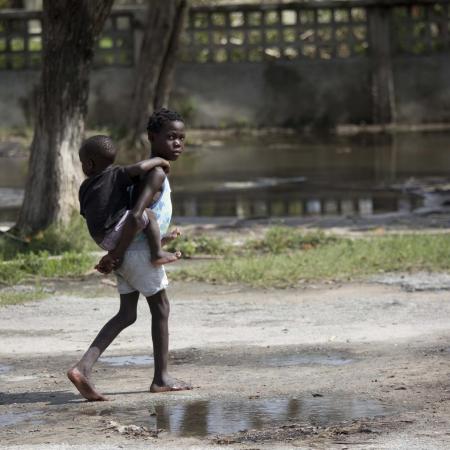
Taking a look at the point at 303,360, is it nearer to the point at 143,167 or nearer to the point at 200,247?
the point at 143,167

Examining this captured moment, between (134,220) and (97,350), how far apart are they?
70cm

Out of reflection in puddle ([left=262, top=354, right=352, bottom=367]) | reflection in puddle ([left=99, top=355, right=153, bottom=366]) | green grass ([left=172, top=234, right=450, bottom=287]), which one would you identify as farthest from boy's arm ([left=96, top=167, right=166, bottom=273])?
green grass ([left=172, top=234, right=450, bottom=287])

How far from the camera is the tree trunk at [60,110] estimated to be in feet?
37.3

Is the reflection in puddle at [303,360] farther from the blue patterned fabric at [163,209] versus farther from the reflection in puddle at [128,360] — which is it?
the blue patterned fabric at [163,209]

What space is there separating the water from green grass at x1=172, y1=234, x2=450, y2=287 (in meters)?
2.89

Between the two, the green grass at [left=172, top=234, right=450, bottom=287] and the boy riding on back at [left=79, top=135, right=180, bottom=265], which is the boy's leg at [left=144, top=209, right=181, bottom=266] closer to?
the boy riding on back at [left=79, top=135, right=180, bottom=265]

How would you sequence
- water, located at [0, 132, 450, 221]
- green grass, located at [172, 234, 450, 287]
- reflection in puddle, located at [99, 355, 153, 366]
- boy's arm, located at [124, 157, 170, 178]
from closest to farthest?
1. boy's arm, located at [124, 157, 170, 178]
2. reflection in puddle, located at [99, 355, 153, 366]
3. green grass, located at [172, 234, 450, 287]
4. water, located at [0, 132, 450, 221]

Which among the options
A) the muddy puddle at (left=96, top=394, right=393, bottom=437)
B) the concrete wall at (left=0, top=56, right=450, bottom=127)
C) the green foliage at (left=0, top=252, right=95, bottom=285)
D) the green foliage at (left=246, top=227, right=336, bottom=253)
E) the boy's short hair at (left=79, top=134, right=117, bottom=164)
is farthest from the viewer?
the concrete wall at (left=0, top=56, right=450, bottom=127)

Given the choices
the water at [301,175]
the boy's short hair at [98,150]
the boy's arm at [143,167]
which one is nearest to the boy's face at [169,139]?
the boy's arm at [143,167]

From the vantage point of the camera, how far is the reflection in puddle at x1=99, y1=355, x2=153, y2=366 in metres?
7.45

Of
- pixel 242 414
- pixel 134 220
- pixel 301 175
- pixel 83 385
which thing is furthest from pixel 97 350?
pixel 301 175

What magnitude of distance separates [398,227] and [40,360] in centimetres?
550

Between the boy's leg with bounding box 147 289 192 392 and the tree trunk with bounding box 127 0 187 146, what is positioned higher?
the tree trunk with bounding box 127 0 187 146

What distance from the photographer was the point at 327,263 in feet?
33.3
